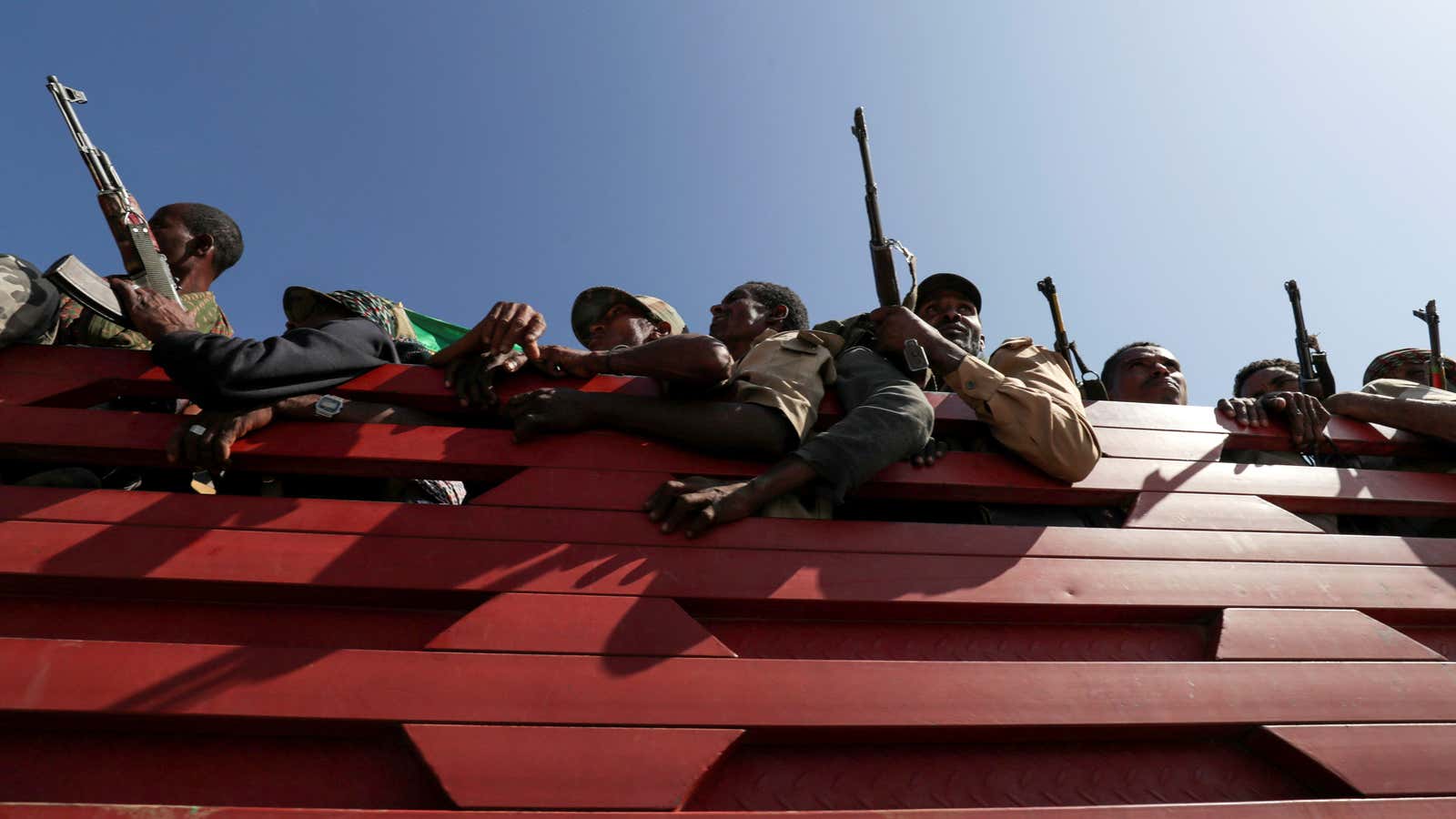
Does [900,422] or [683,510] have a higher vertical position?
[900,422]

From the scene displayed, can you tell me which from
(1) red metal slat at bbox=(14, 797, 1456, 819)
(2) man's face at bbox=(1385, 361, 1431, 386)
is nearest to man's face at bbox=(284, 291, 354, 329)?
(1) red metal slat at bbox=(14, 797, 1456, 819)

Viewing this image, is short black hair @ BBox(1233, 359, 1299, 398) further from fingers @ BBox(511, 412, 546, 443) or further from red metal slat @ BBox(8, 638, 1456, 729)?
fingers @ BBox(511, 412, 546, 443)

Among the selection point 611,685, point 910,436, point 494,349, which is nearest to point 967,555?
point 910,436

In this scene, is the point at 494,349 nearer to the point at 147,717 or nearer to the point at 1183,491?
the point at 147,717

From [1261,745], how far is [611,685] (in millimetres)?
1704

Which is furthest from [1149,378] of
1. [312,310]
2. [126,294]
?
[126,294]

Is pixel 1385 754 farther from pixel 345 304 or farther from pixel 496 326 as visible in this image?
pixel 345 304

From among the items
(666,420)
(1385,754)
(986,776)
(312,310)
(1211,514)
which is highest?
(312,310)

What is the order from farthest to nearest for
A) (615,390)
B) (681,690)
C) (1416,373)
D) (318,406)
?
(1416,373) → (615,390) → (318,406) → (681,690)

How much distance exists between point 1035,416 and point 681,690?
156cm

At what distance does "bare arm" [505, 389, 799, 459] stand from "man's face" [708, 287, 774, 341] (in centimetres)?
132

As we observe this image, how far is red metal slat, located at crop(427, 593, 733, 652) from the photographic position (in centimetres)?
200

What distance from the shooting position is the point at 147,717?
5.71 feet

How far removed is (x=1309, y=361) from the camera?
5.59 meters
